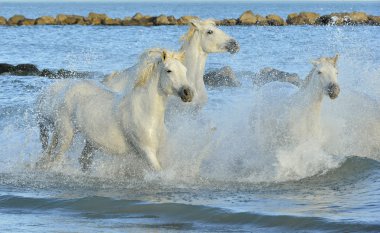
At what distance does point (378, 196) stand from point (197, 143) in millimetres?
2604

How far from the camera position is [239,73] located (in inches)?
875

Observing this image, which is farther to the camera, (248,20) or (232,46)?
(248,20)

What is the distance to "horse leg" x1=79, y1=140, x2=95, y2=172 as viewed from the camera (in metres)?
10.3

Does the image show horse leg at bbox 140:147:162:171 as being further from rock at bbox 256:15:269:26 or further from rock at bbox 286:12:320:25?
rock at bbox 286:12:320:25

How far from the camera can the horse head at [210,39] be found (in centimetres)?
1169

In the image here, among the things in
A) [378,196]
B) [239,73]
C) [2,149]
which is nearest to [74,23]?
[239,73]

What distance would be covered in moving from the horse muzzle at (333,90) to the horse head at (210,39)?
2262 mm

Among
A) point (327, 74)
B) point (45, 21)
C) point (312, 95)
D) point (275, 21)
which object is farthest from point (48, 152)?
point (45, 21)

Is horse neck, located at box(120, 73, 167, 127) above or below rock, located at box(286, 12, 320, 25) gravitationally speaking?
below

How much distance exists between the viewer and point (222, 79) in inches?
800

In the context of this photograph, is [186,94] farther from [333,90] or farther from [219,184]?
[333,90]

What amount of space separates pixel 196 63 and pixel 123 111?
2195 mm

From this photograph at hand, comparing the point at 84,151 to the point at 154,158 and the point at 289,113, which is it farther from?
the point at 289,113

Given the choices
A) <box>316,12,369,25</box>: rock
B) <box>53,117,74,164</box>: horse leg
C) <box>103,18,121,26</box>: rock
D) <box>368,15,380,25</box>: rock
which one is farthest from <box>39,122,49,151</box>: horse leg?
<box>103,18,121,26</box>: rock
